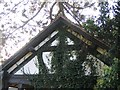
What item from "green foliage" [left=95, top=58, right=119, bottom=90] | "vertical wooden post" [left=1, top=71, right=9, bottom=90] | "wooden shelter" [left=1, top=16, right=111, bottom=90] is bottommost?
"green foliage" [left=95, top=58, right=119, bottom=90]

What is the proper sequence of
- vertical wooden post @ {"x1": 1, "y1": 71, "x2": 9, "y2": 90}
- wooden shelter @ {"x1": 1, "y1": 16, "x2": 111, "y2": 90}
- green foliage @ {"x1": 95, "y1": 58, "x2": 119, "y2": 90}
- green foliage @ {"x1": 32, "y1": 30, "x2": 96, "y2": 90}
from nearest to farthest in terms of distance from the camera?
1. green foliage @ {"x1": 95, "y1": 58, "x2": 119, "y2": 90}
2. green foliage @ {"x1": 32, "y1": 30, "x2": 96, "y2": 90}
3. wooden shelter @ {"x1": 1, "y1": 16, "x2": 111, "y2": 90}
4. vertical wooden post @ {"x1": 1, "y1": 71, "x2": 9, "y2": 90}

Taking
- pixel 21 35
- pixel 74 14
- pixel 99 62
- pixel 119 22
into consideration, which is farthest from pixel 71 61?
pixel 21 35

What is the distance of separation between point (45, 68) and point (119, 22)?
5.98ft

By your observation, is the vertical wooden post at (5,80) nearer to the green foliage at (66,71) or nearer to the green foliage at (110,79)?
the green foliage at (66,71)

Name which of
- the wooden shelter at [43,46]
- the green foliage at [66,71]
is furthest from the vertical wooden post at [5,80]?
the green foliage at [66,71]

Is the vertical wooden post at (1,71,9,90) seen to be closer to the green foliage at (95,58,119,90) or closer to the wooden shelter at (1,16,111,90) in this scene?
the wooden shelter at (1,16,111,90)

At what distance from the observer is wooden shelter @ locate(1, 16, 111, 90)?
5.46m

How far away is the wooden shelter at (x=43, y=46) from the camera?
215 inches

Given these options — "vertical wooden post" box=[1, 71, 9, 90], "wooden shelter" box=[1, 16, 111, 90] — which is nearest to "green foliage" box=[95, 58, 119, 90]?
"wooden shelter" box=[1, 16, 111, 90]

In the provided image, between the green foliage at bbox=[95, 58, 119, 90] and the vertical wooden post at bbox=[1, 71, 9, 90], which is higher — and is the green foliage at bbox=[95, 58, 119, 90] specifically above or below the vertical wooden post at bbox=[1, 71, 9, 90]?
below

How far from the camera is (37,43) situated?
232 inches

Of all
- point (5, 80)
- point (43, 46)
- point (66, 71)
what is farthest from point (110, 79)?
point (5, 80)

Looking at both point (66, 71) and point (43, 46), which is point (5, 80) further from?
point (66, 71)

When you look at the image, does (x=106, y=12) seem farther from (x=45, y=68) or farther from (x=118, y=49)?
(x=45, y=68)
